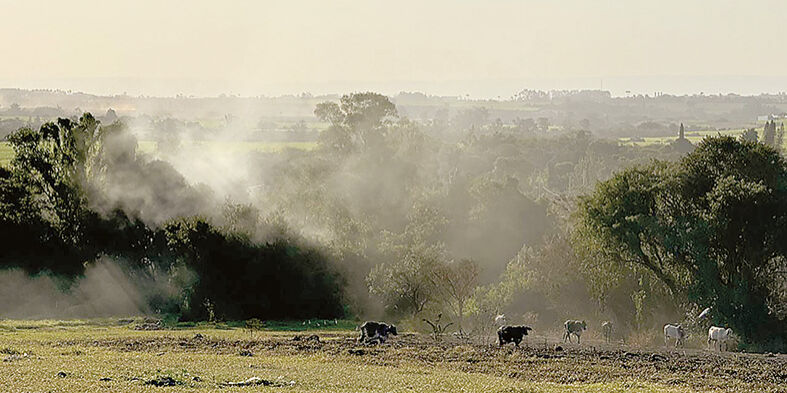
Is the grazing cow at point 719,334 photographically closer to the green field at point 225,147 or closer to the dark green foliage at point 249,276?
the dark green foliage at point 249,276

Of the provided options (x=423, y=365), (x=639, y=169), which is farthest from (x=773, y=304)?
(x=423, y=365)

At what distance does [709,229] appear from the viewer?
203 feet

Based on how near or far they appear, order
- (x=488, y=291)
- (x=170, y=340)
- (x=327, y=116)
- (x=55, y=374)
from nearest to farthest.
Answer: (x=55, y=374) → (x=170, y=340) → (x=488, y=291) → (x=327, y=116)

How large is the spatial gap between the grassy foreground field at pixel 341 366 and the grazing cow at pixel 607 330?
10865 mm

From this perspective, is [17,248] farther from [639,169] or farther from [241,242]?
[639,169]

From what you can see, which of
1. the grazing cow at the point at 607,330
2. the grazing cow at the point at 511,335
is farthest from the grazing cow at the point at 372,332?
the grazing cow at the point at 607,330

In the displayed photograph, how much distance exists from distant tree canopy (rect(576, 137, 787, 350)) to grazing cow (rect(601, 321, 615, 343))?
3888 millimetres

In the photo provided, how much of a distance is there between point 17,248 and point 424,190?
190 ft

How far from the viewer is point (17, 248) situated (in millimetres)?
77375

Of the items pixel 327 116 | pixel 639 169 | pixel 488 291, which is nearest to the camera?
pixel 639 169

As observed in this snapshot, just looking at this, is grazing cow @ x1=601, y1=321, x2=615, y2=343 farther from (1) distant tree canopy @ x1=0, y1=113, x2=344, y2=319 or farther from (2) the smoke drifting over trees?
(1) distant tree canopy @ x1=0, y1=113, x2=344, y2=319

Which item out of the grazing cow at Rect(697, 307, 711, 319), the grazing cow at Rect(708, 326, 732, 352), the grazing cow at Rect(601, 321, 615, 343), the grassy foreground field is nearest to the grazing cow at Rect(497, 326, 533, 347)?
the grassy foreground field

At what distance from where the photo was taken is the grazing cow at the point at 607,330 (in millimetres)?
60250

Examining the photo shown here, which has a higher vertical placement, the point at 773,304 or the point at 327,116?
the point at 327,116
